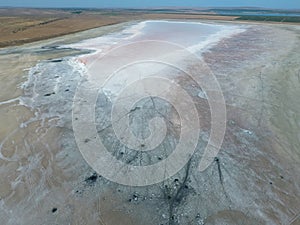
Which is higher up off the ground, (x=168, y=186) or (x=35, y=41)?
(x=168, y=186)

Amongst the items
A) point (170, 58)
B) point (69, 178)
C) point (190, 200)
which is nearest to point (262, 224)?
point (190, 200)

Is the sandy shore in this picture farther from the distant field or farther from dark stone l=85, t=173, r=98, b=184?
the distant field

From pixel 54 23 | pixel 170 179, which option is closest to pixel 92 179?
pixel 170 179

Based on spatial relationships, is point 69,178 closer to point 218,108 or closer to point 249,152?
point 249,152

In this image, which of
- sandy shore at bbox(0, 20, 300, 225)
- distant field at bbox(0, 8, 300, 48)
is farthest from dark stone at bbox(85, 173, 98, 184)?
distant field at bbox(0, 8, 300, 48)

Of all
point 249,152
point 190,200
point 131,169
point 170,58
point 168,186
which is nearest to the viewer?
point 190,200

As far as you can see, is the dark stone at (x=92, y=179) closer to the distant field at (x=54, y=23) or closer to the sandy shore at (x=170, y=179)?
the sandy shore at (x=170, y=179)

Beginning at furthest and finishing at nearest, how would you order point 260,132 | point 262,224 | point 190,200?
1. point 260,132
2. point 190,200
3. point 262,224

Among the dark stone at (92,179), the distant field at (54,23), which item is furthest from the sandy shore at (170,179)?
the distant field at (54,23)
